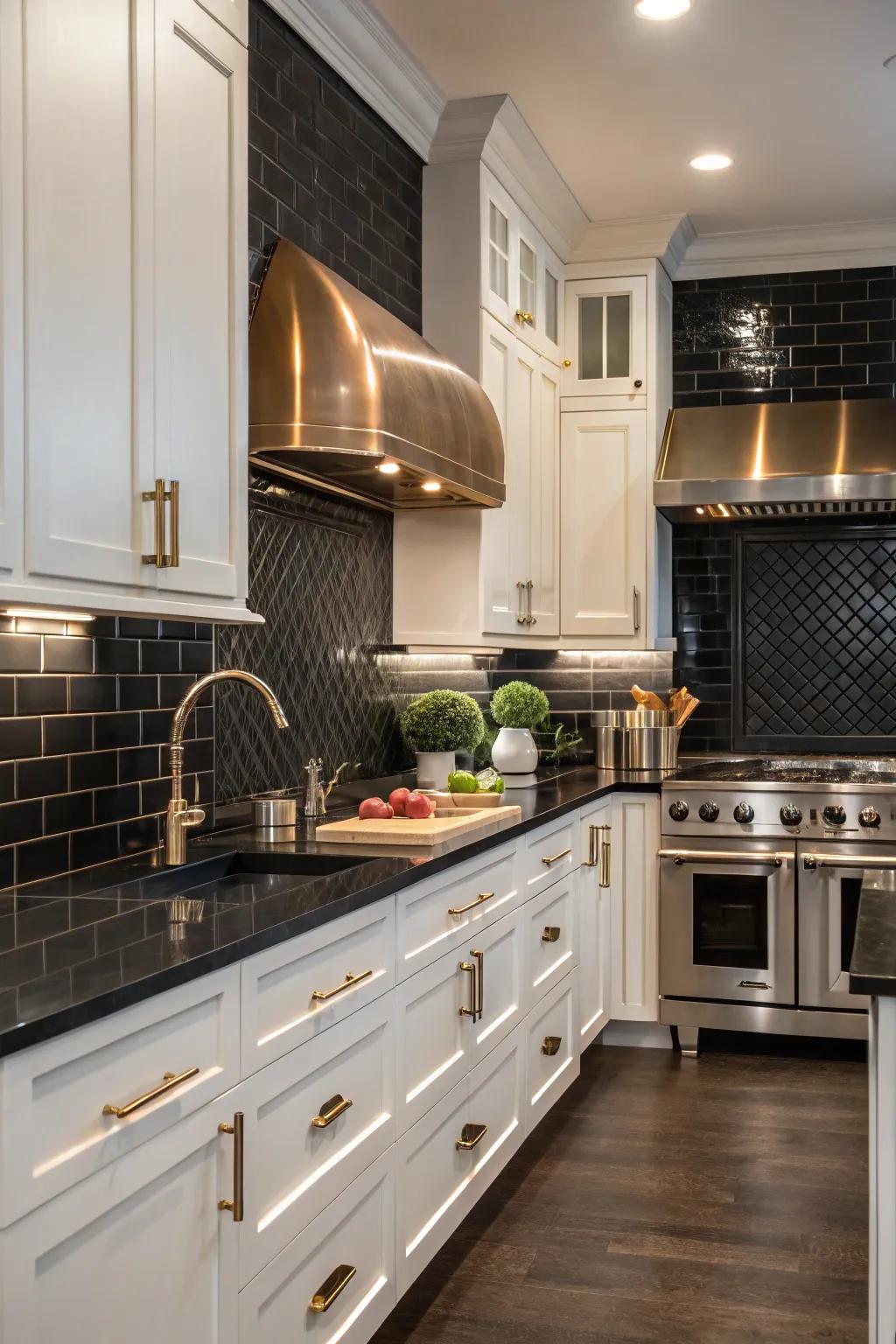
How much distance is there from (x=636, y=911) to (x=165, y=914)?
9.44 ft

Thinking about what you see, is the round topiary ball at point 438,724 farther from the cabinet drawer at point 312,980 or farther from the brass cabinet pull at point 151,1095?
the brass cabinet pull at point 151,1095

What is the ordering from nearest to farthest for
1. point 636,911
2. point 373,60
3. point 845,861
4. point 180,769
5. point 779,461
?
point 180,769, point 373,60, point 845,861, point 636,911, point 779,461

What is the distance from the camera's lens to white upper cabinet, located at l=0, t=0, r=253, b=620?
1.76 metres

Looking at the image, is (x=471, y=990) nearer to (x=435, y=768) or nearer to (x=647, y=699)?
(x=435, y=768)

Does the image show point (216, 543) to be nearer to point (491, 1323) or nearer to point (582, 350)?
point (491, 1323)

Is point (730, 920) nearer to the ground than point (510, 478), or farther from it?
nearer to the ground

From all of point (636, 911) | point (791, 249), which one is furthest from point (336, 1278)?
point (791, 249)

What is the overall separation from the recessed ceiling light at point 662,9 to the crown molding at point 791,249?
1906 millimetres

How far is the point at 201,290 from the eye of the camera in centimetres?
228

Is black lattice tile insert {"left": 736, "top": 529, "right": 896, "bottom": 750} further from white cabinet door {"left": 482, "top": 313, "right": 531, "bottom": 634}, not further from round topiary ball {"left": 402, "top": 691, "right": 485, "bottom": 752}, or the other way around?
round topiary ball {"left": 402, "top": 691, "right": 485, "bottom": 752}

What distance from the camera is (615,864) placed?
4.52 metres

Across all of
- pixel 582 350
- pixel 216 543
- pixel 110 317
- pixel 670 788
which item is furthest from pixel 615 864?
pixel 110 317

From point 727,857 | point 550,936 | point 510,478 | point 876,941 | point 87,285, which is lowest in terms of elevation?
point 550,936

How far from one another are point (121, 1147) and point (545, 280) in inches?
156
